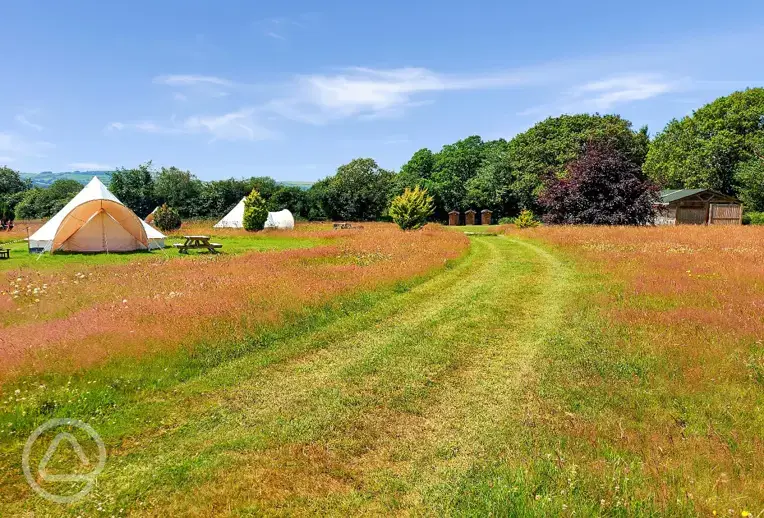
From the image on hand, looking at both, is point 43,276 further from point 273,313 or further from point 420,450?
point 420,450

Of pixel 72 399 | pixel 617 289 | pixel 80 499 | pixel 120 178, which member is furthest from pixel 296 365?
pixel 120 178

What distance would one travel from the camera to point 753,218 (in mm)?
40500

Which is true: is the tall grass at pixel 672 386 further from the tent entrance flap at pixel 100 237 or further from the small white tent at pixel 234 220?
the small white tent at pixel 234 220

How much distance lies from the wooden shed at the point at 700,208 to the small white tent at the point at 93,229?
4699cm

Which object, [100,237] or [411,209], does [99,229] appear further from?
[411,209]

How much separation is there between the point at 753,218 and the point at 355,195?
162 feet

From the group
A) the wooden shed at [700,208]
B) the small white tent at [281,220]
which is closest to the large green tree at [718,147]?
the wooden shed at [700,208]

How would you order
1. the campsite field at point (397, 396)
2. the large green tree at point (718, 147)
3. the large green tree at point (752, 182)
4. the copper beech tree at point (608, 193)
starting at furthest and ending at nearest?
1. the large green tree at point (718, 147)
2. the large green tree at point (752, 182)
3. the copper beech tree at point (608, 193)
4. the campsite field at point (397, 396)

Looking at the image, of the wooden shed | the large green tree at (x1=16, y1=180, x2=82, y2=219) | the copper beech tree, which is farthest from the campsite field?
the large green tree at (x1=16, y1=180, x2=82, y2=219)

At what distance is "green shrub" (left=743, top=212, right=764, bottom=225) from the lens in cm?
3956

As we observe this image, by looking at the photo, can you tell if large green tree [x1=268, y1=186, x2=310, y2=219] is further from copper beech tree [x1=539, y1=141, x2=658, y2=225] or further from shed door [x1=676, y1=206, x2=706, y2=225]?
shed door [x1=676, y1=206, x2=706, y2=225]

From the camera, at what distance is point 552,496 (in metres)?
3.86

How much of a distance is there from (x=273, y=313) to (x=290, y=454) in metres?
5.00

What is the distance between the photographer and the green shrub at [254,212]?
139 ft
